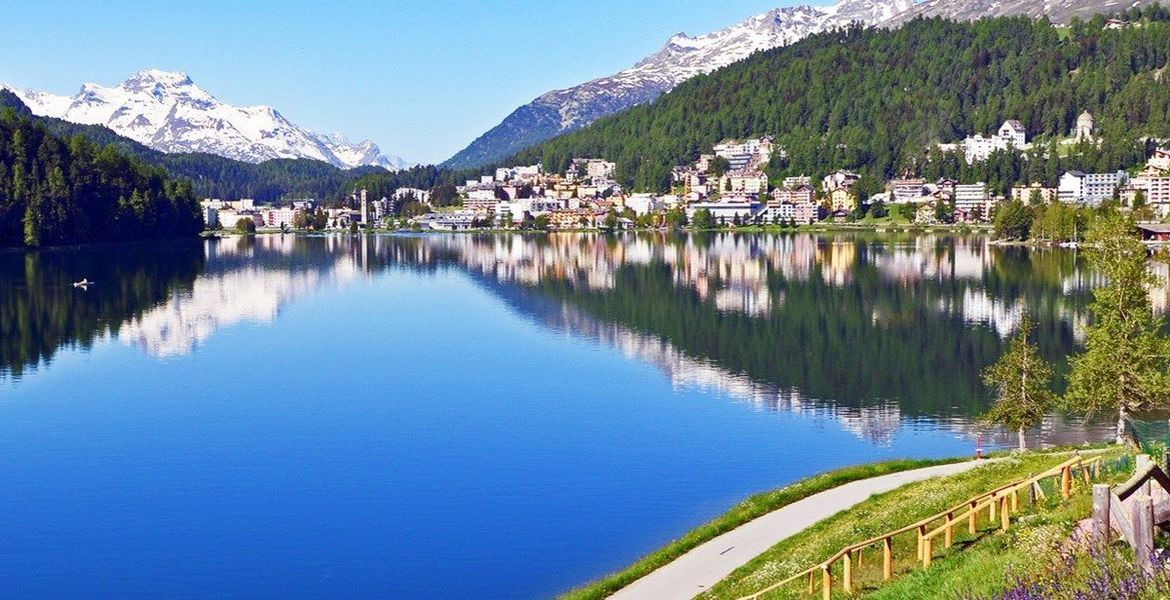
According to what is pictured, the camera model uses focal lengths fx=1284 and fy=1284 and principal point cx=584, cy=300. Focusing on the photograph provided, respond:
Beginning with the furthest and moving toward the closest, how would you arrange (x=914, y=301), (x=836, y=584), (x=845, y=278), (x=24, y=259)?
(x=24, y=259) < (x=845, y=278) < (x=914, y=301) < (x=836, y=584)

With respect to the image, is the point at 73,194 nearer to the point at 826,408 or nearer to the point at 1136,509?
the point at 826,408

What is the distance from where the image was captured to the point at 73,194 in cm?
15425

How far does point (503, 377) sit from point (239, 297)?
44763 mm

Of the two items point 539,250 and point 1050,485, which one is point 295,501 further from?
point 539,250

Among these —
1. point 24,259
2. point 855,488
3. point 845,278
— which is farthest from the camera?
point 24,259

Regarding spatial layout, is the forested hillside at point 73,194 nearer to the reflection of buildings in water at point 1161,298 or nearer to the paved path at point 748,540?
the reflection of buildings in water at point 1161,298

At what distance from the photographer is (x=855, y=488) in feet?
91.6

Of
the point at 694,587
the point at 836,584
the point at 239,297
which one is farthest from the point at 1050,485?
the point at 239,297

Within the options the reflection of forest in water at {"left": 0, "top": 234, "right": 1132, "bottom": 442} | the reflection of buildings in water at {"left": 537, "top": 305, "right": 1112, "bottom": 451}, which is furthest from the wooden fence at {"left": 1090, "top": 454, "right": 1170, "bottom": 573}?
the reflection of forest in water at {"left": 0, "top": 234, "right": 1132, "bottom": 442}

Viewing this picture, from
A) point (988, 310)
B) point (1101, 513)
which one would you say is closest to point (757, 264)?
point (988, 310)

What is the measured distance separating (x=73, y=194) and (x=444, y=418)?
124920mm

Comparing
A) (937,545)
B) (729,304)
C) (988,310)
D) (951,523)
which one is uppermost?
(951,523)

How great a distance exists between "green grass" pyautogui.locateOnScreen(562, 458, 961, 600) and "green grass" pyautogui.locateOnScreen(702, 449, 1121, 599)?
2348 millimetres

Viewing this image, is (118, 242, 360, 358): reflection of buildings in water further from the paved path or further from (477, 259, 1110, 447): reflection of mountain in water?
the paved path
